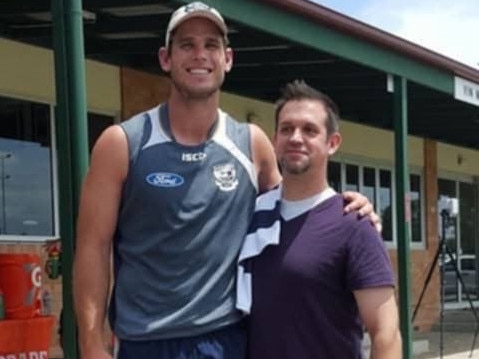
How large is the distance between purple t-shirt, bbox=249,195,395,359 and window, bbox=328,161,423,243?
11.5 m

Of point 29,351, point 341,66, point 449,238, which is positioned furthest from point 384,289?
point 449,238

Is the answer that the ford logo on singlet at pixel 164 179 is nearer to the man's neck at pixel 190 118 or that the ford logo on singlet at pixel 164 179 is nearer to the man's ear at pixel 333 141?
the man's neck at pixel 190 118

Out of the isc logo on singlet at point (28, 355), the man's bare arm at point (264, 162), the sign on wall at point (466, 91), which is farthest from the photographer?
the sign on wall at point (466, 91)

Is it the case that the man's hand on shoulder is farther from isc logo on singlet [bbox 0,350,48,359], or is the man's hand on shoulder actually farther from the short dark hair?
isc logo on singlet [bbox 0,350,48,359]

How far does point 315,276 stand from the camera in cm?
313

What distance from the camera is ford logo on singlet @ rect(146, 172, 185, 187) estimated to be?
122 inches

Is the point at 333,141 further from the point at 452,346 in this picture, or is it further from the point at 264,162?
the point at 452,346

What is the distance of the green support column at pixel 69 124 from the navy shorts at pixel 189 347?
2629 mm

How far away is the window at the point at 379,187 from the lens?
49.8 ft

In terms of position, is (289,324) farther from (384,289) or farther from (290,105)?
(290,105)

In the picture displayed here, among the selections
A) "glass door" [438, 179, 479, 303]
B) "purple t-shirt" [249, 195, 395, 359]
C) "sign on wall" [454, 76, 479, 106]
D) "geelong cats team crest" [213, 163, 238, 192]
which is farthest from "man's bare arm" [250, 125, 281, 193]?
"glass door" [438, 179, 479, 303]

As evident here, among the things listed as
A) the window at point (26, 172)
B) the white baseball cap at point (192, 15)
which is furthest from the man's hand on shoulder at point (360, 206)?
the window at point (26, 172)

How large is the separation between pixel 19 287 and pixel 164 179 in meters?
4.05

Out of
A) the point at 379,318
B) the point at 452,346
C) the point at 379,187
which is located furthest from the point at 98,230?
the point at 379,187
